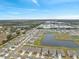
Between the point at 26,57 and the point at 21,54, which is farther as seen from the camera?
the point at 21,54

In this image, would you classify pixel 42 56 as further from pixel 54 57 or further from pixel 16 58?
pixel 16 58

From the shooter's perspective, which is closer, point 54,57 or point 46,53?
point 54,57

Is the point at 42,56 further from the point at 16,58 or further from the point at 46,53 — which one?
the point at 16,58

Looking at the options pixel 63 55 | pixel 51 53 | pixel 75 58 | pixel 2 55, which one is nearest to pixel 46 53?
pixel 51 53

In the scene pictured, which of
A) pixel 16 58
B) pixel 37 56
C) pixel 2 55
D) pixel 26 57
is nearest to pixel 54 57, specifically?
pixel 37 56

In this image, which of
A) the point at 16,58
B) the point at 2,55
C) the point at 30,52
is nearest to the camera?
the point at 16,58

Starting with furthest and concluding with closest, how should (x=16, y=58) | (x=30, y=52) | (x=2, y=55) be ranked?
1. (x=30, y=52)
2. (x=2, y=55)
3. (x=16, y=58)

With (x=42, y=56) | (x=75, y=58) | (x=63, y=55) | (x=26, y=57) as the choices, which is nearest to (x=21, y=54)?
(x=26, y=57)

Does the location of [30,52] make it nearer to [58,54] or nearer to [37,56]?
[37,56]
